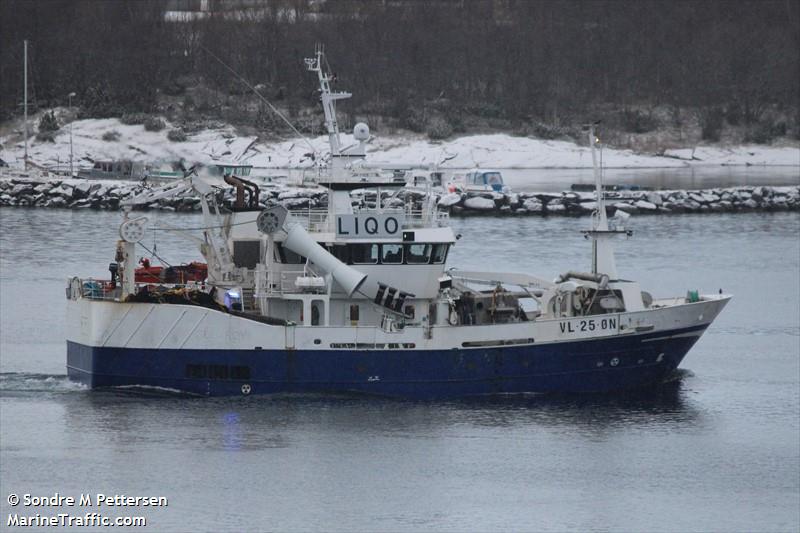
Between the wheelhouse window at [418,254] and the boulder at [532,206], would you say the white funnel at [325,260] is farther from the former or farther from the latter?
the boulder at [532,206]

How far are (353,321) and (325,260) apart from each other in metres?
1.88

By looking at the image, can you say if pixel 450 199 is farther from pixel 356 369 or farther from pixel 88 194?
pixel 356 369

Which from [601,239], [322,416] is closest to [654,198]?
[601,239]

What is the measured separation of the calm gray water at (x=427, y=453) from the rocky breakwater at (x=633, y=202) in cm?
3152

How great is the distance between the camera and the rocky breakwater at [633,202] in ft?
259

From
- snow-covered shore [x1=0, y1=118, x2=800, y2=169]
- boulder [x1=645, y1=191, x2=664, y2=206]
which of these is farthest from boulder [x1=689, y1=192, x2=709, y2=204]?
snow-covered shore [x1=0, y1=118, x2=800, y2=169]

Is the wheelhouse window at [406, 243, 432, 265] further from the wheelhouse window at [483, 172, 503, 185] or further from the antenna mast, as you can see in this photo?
the wheelhouse window at [483, 172, 503, 185]

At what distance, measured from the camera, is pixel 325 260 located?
39531 millimetres

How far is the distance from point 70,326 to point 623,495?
47.0 feet

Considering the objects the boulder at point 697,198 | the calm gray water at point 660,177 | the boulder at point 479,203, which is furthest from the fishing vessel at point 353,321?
the calm gray water at point 660,177

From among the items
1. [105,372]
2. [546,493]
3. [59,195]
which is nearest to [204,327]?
[105,372]

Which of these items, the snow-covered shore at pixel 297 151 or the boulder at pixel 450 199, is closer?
the boulder at pixel 450 199

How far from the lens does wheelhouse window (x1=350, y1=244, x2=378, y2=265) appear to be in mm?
40219

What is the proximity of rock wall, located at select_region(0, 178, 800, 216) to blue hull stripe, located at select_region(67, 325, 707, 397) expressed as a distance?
123 ft
